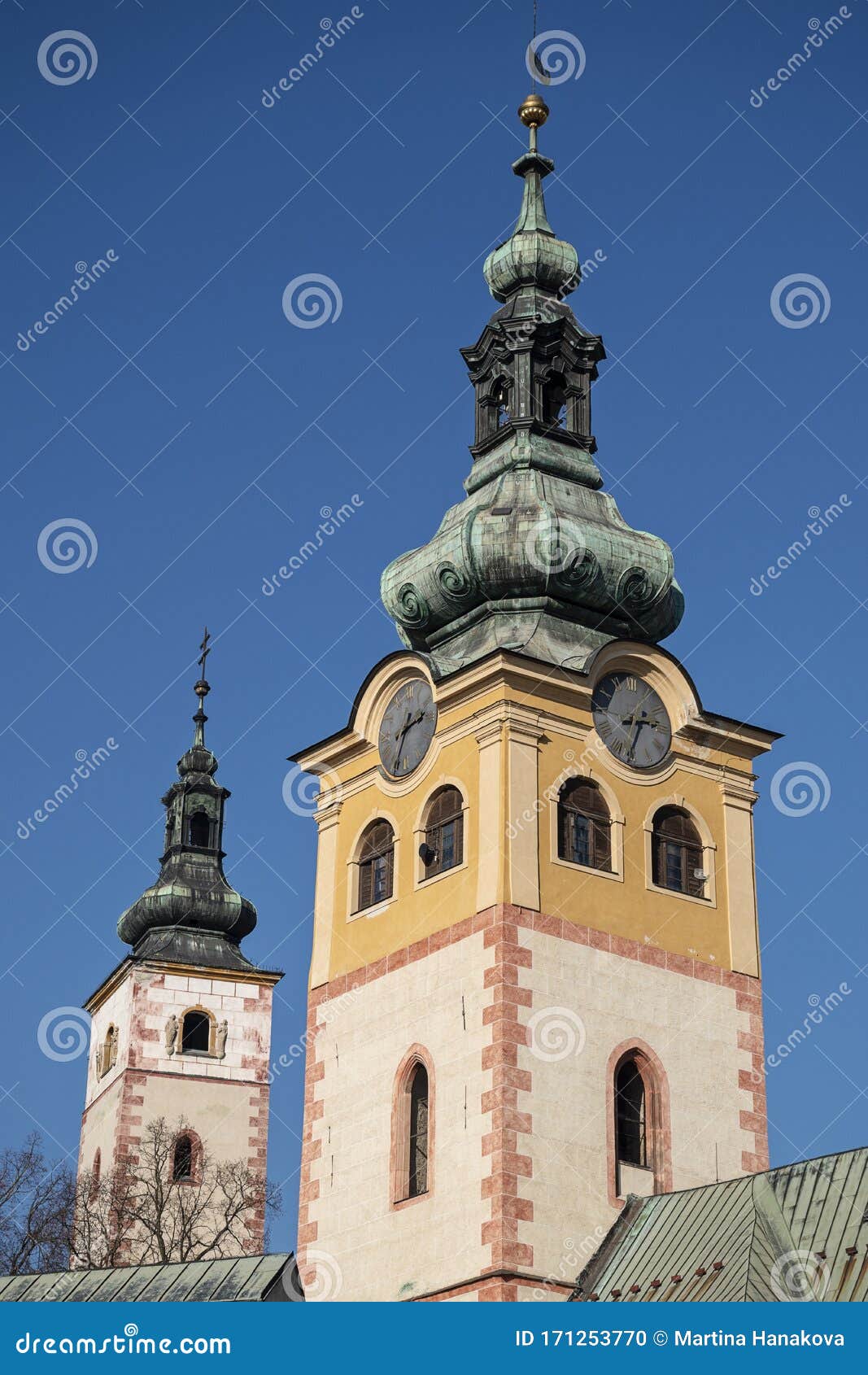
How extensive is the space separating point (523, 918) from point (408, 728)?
4419 millimetres

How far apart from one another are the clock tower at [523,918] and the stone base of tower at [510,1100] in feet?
0.14

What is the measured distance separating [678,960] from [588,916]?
169 centimetres

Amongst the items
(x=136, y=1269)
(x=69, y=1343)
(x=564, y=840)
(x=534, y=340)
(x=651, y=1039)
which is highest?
(x=534, y=340)

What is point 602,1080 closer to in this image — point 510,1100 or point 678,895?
point 510,1100

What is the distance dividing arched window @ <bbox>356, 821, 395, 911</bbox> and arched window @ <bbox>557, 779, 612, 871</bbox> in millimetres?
2900

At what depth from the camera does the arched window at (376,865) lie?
40906 mm

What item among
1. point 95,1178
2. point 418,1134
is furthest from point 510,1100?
point 95,1178

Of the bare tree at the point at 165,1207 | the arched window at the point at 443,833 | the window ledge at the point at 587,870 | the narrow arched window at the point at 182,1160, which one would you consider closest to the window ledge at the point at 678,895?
the window ledge at the point at 587,870

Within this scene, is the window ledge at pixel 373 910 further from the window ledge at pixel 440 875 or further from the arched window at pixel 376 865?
the window ledge at pixel 440 875

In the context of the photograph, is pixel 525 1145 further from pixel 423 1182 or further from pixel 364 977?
pixel 364 977

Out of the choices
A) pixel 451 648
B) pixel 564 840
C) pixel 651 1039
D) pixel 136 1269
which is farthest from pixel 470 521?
pixel 136 1269

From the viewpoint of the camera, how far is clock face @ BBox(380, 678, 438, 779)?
1609 inches

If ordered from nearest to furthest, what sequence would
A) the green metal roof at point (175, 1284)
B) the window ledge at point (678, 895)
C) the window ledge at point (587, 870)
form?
1. the green metal roof at point (175, 1284)
2. the window ledge at point (587, 870)
3. the window ledge at point (678, 895)

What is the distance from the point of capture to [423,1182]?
38.1 metres
